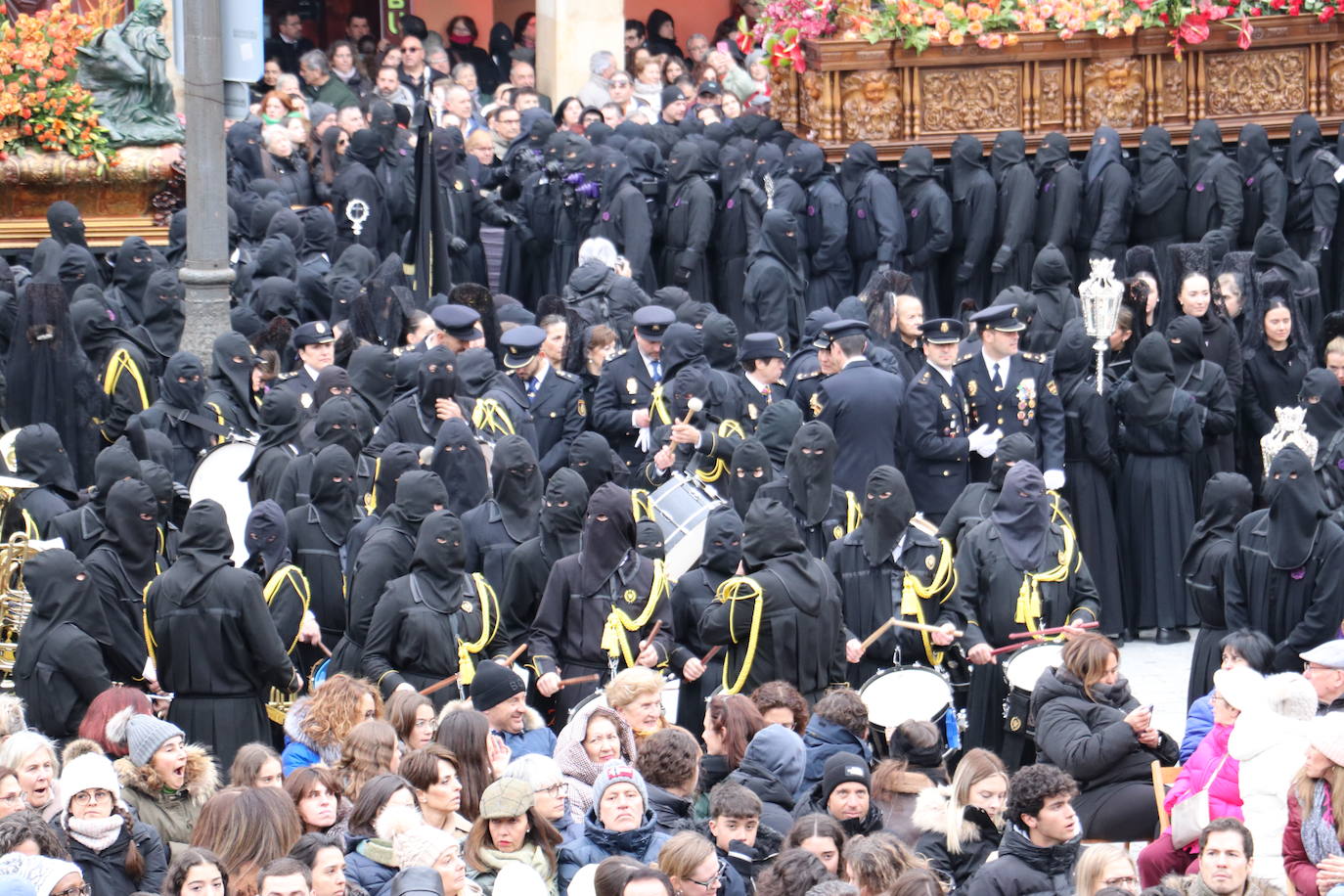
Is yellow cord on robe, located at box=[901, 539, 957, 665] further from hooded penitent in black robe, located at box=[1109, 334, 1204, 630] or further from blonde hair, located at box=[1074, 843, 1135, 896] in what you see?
blonde hair, located at box=[1074, 843, 1135, 896]

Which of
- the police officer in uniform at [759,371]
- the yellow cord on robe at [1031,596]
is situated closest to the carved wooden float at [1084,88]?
the police officer in uniform at [759,371]

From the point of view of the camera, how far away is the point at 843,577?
11.7m

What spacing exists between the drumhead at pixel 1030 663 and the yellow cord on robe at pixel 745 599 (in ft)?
3.68

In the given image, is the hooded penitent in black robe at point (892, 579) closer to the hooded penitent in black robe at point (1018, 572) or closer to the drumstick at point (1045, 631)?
the hooded penitent in black robe at point (1018, 572)

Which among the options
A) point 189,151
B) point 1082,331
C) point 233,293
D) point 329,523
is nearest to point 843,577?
point 329,523

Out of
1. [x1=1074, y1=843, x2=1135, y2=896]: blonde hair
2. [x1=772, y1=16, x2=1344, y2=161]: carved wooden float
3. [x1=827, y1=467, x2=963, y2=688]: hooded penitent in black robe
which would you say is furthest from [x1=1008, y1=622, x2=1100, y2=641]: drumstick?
[x1=772, y1=16, x2=1344, y2=161]: carved wooden float

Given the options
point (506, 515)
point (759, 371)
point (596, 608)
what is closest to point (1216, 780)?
point (596, 608)

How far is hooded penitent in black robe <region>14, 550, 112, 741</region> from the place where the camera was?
33.9 ft

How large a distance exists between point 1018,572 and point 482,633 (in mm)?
2444

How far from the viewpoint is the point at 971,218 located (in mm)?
18156

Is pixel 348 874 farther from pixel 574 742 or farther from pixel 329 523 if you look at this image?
pixel 329 523

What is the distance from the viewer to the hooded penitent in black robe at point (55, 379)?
14664 millimetres

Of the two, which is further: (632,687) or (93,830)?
(632,687)

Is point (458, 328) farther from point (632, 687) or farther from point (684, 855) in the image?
point (684, 855)
